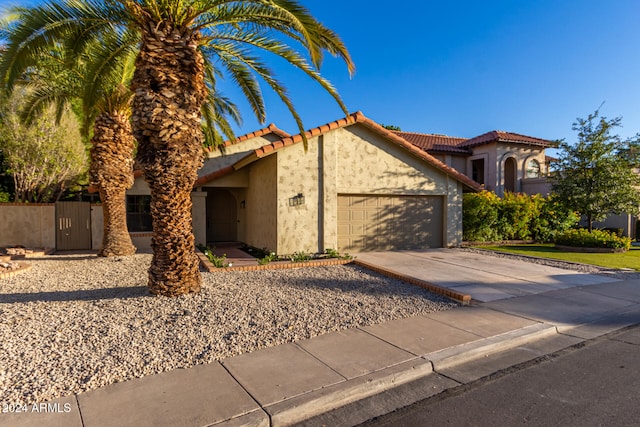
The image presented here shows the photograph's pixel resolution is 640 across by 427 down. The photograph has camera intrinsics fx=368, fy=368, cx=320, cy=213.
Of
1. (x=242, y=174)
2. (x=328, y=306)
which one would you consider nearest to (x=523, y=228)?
(x=242, y=174)

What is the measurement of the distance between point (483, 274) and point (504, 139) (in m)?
18.1

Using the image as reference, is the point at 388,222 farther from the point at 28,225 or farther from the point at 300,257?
the point at 28,225

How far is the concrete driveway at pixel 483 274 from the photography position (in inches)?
314

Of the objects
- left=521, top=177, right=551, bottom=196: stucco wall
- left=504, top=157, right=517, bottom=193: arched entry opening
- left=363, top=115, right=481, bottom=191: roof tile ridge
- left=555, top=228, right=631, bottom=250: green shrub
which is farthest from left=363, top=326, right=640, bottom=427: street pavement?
left=504, top=157, right=517, bottom=193: arched entry opening

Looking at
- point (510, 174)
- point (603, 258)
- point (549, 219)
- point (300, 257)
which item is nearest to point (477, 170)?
point (510, 174)

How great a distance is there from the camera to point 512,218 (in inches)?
668

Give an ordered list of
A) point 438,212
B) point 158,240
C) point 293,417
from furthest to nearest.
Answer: point 438,212, point 158,240, point 293,417

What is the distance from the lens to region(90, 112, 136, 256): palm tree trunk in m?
11.4

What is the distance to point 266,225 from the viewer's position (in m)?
12.8

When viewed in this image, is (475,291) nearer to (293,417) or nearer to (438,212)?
(293,417)

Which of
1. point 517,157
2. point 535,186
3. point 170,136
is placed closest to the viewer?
point 170,136

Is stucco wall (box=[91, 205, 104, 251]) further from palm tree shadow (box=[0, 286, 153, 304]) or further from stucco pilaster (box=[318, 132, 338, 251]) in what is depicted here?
stucco pilaster (box=[318, 132, 338, 251])

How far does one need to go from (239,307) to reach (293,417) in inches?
126

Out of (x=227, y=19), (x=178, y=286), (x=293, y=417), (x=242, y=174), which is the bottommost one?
(x=293, y=417)
